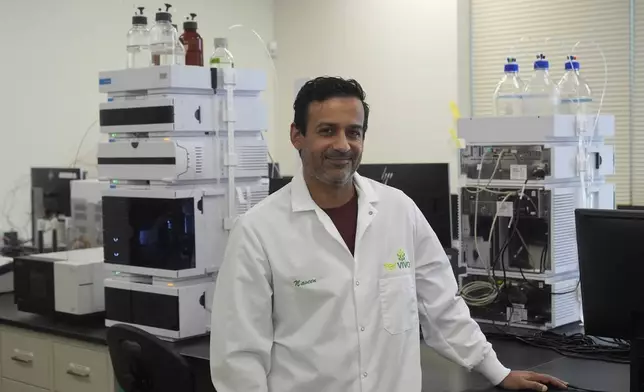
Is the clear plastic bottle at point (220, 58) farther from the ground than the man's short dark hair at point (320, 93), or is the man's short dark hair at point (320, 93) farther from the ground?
the clear plastic bottle at point (220, 58)

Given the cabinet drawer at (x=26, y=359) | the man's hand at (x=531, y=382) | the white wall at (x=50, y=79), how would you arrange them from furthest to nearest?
the white wall at (x=50, y=79), the cabinet drawer at (x=26, y=359), the man's hand at (x=531, y=382)

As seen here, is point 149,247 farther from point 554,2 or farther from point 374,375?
point 554,2

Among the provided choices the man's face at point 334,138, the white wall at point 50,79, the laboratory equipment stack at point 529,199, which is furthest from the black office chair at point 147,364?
the white wall at point 50,79

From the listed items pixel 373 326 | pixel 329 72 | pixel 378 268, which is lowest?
pixel 373 326

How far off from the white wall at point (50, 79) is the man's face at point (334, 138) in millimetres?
3096

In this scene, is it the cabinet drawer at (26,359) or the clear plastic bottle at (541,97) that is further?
the cabinet drawer at (26,359)

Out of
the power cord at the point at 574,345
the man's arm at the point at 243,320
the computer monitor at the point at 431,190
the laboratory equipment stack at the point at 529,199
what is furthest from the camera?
the computer monitor at the point at 431,190

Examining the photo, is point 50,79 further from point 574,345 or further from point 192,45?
point 574,345

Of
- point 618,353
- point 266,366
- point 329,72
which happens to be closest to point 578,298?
point 618,353

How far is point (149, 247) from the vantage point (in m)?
2.85

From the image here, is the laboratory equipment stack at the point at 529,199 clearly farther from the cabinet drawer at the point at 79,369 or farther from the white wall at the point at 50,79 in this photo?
the white wall at the point at 50,79

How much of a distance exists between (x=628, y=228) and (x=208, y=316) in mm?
1483

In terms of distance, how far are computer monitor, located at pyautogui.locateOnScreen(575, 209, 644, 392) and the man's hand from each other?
0.16 meters

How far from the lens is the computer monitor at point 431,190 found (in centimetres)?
303
